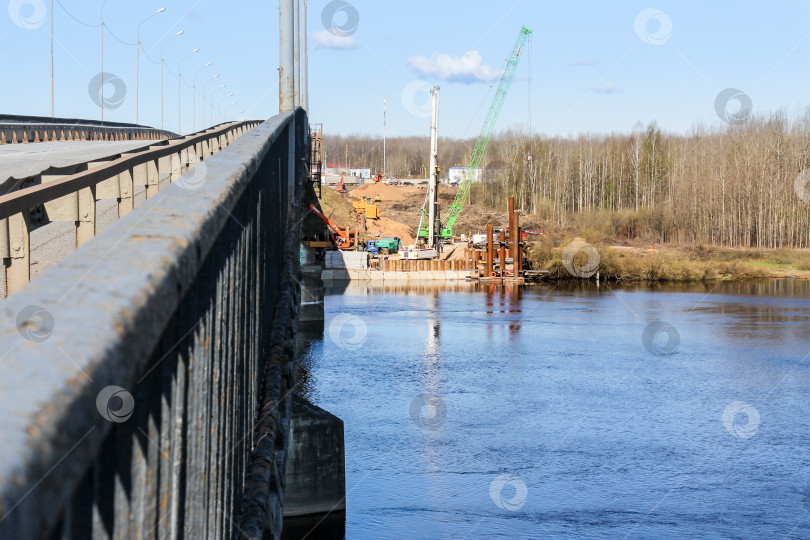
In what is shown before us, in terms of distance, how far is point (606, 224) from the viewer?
9994 cm

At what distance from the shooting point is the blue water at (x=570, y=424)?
18.5 meters

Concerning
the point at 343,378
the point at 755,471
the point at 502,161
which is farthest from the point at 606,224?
the point at 755,471

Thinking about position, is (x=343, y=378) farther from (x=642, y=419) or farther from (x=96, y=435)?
(x=96, y=435)

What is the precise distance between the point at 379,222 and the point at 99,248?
104 meters

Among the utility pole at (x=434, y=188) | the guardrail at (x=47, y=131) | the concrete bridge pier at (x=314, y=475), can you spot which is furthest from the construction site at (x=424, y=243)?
the concrete bridge pier at (x=314, y=475)

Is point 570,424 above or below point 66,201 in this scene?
below

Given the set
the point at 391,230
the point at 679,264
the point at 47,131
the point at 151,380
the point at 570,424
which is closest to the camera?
the point at 151,380

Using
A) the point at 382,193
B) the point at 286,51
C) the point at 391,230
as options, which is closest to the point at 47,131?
the point at 286,51

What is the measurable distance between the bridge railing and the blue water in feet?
47.0

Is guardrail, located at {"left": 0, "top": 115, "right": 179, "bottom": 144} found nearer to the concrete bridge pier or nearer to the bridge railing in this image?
the concrete bridge pier

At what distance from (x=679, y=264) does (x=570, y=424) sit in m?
53.8

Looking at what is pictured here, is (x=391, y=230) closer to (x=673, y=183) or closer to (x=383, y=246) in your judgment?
(x=383, y=246)

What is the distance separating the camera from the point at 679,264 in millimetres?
76000

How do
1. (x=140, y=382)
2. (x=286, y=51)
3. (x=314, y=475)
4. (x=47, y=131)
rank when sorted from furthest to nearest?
(x=47, y=131) → (x=314, y=475) → (x=286, y=51) → (x=140, y=382)
